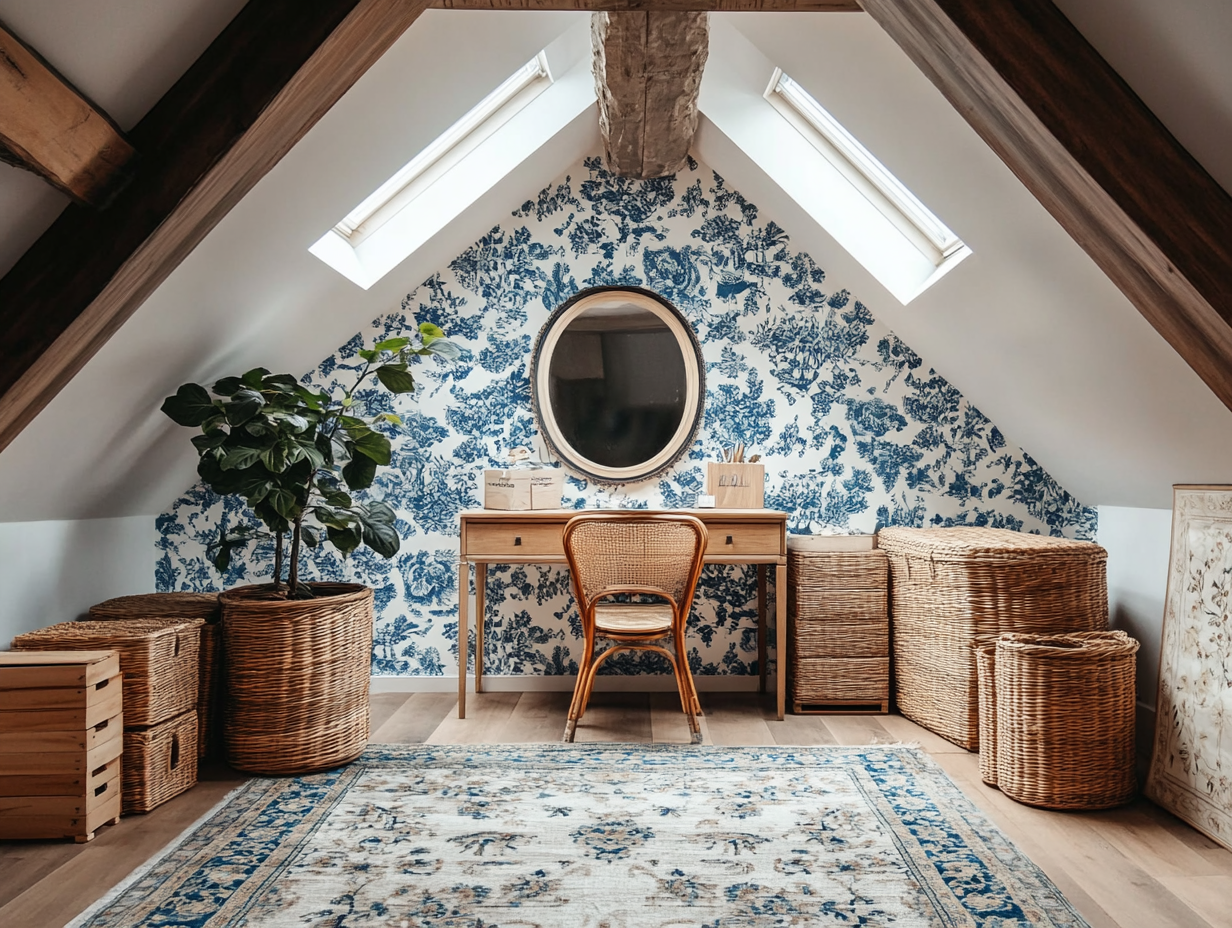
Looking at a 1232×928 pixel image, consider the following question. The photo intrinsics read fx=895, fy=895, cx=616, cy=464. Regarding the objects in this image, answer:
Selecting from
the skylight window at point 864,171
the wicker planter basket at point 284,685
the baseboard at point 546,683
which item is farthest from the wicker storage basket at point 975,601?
the wicker planter basket at point 284,685

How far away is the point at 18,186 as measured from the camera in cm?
175

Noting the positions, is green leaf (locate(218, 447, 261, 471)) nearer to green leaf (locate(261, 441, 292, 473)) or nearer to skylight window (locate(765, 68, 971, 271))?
green leaf (locate(261, 441, 292, 473))

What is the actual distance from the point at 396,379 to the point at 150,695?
126 centimetres

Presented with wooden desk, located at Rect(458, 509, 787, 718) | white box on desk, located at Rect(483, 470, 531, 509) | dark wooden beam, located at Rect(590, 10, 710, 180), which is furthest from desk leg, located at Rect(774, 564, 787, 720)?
dark wooden beam, located at Rect(590, 10, 710, 180)

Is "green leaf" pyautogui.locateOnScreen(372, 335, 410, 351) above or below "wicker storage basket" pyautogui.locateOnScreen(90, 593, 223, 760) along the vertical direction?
above

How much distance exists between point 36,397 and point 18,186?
0.51 metres

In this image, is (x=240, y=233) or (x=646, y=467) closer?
(x=240, y=233)

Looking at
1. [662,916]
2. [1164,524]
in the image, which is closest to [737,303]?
[1164,524]

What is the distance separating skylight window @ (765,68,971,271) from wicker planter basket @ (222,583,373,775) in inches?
98.1

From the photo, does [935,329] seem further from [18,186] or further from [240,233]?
[18,186]

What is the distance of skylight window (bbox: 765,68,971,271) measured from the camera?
3431 mm

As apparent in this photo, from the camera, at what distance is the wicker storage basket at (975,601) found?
3.05 m

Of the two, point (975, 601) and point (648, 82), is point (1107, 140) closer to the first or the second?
point (648, 82)

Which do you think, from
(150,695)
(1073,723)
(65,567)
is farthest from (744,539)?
(65,567)
